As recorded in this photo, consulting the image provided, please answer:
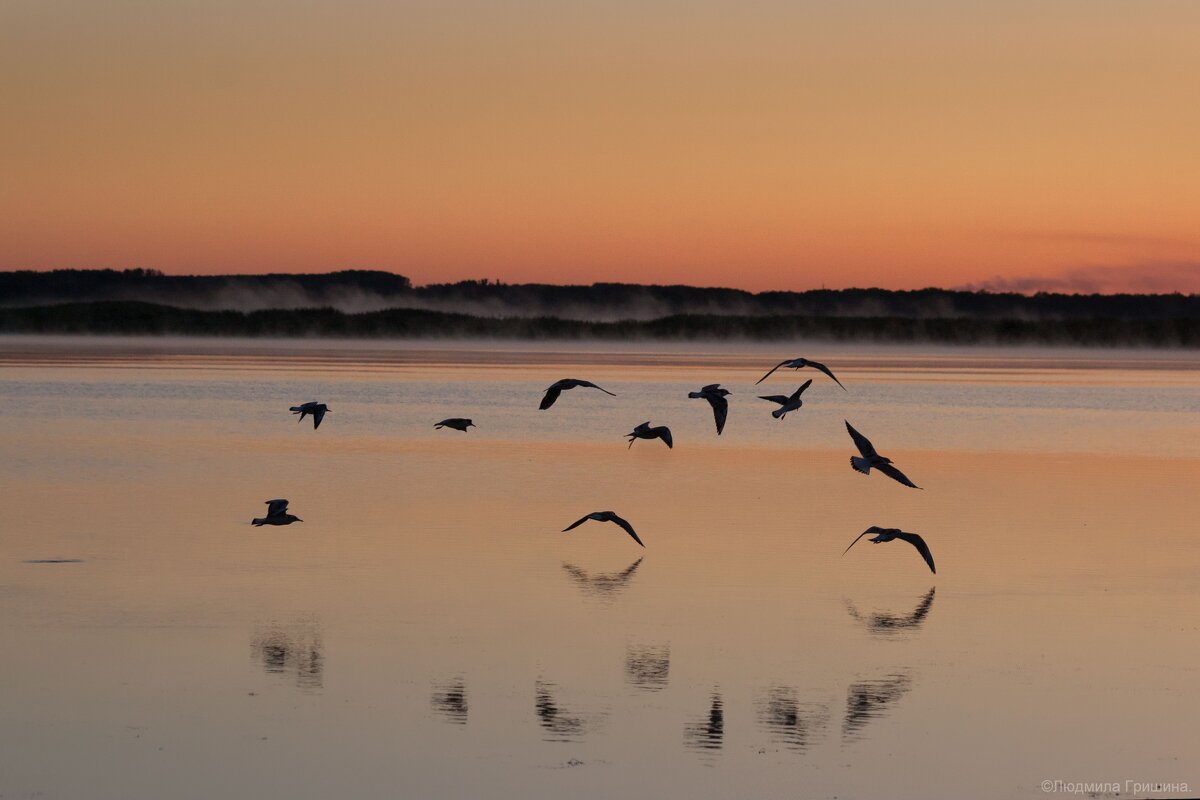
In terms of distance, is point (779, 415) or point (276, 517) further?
point (779, 415)

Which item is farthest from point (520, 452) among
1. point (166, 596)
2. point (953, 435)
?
point (166, 596)

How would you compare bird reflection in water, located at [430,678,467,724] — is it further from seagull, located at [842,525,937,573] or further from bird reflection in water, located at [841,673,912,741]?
seagull, located at [842,525,937,573]

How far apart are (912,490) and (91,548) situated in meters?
10.3

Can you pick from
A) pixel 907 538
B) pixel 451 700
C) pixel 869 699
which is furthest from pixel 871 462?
pixel 451 700

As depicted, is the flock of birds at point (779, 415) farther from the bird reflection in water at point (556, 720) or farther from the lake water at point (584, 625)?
the bird reflection in water at point (556, 720)

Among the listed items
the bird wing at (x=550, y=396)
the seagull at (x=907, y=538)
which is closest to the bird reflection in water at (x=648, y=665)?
the seagull at (x=907, y=538)

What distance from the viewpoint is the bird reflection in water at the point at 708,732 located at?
355 inches

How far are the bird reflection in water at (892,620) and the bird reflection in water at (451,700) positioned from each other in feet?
10.7

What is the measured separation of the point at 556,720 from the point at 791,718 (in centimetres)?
129

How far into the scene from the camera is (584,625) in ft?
39.3

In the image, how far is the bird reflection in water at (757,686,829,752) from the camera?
9.17 m

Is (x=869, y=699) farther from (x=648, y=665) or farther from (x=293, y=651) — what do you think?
(x=293, y=651)

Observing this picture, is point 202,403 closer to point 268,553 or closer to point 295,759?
point 268,553

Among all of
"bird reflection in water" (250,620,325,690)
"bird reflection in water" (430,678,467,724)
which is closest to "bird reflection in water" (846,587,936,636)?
"bird reflection in water" (430,678,467,724)
